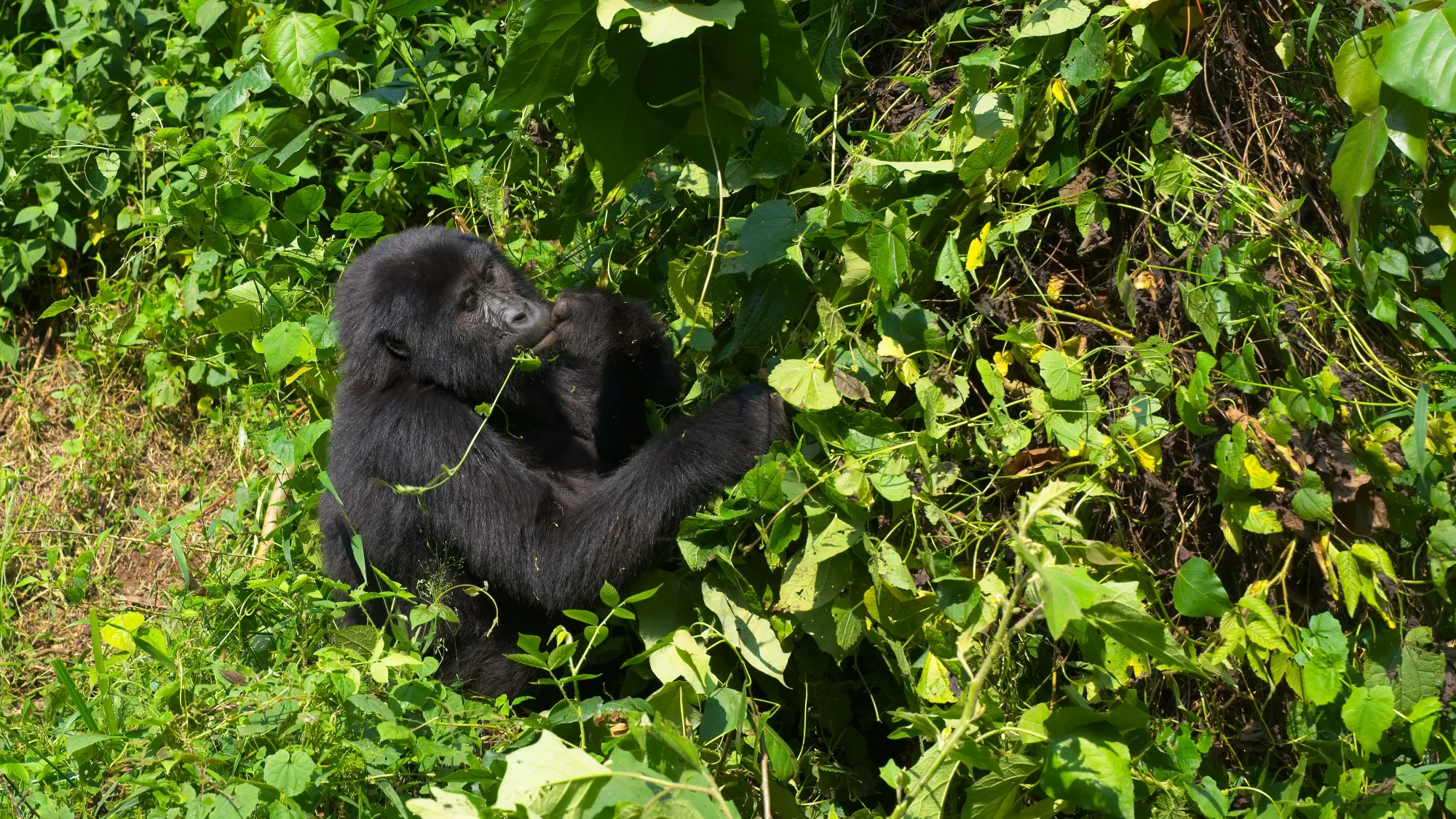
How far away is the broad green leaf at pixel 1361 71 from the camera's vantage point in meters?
2.42

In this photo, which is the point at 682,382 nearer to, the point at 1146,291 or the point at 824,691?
the point at 824,691

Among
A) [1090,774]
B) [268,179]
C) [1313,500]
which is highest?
[268,179]

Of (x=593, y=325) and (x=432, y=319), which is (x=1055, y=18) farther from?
(x=432, y=319)

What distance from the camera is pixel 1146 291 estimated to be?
2705 millimetres

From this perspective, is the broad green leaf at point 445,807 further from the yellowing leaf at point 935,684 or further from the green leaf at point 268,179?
the green leaf at point 268,179

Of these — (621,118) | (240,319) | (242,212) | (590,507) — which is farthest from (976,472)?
(240,319)

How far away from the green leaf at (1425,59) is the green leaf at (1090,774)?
4.36 ft

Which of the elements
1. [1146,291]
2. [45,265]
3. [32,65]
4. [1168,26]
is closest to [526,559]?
[1146,291]

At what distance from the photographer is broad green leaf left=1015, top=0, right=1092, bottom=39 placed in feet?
8.88

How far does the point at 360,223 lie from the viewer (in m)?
4.07

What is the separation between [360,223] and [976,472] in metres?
2.34

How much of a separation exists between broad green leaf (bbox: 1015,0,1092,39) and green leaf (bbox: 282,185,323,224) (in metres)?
2.36

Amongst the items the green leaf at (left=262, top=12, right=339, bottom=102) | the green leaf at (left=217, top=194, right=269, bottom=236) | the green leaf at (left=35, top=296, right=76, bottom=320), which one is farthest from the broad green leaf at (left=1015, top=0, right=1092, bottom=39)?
the green leaf at (left=35, top=296, right=76, bottom=320)

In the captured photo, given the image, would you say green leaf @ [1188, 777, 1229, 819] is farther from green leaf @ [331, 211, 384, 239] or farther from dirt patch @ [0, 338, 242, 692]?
dirt patch @ [0, 338, 242, 692]
